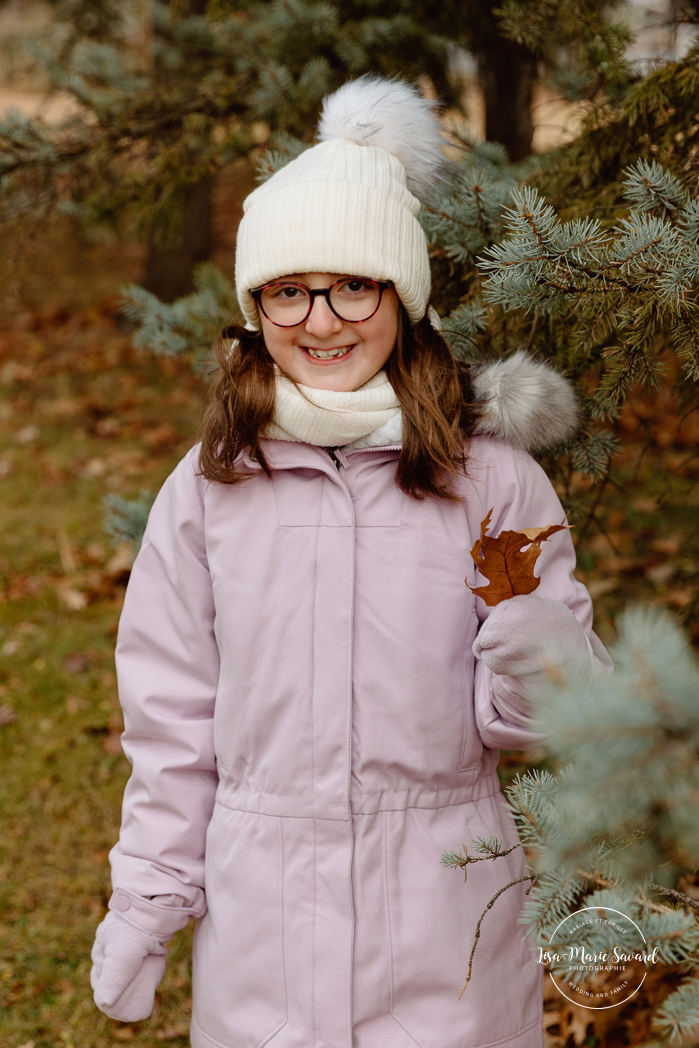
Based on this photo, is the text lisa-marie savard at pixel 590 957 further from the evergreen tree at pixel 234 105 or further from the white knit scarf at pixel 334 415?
the evergreen tree at pixel 234 105

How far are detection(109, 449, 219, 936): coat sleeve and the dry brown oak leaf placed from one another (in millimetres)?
759

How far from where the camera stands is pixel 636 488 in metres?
5.29

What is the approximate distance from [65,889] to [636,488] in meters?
3.71

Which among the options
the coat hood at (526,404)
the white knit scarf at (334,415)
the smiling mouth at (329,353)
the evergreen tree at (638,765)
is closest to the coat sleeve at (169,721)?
the white knit scarf at (334,415)

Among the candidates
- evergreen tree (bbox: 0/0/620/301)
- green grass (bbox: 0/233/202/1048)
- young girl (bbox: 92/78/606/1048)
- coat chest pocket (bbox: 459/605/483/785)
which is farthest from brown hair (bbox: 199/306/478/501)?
green grass (bbox: 0/233/202/1048)

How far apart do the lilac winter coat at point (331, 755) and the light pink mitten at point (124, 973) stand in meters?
0.04

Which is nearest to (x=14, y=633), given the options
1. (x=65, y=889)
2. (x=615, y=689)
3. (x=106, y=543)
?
(x=106, y=543)

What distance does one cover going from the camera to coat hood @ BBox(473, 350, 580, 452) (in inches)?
78.5

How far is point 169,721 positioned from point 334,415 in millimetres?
789

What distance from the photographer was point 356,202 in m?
1.94

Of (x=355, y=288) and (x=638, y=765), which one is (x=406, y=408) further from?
(x=638, y=765)

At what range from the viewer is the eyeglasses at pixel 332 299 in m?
1.98

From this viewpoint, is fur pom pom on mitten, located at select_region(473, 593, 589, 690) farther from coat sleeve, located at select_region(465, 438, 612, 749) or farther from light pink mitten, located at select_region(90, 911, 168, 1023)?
light pink mitten, located at select_region(90, 911, 168, 1023)

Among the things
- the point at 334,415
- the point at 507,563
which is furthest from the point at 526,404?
the point at 507,563
